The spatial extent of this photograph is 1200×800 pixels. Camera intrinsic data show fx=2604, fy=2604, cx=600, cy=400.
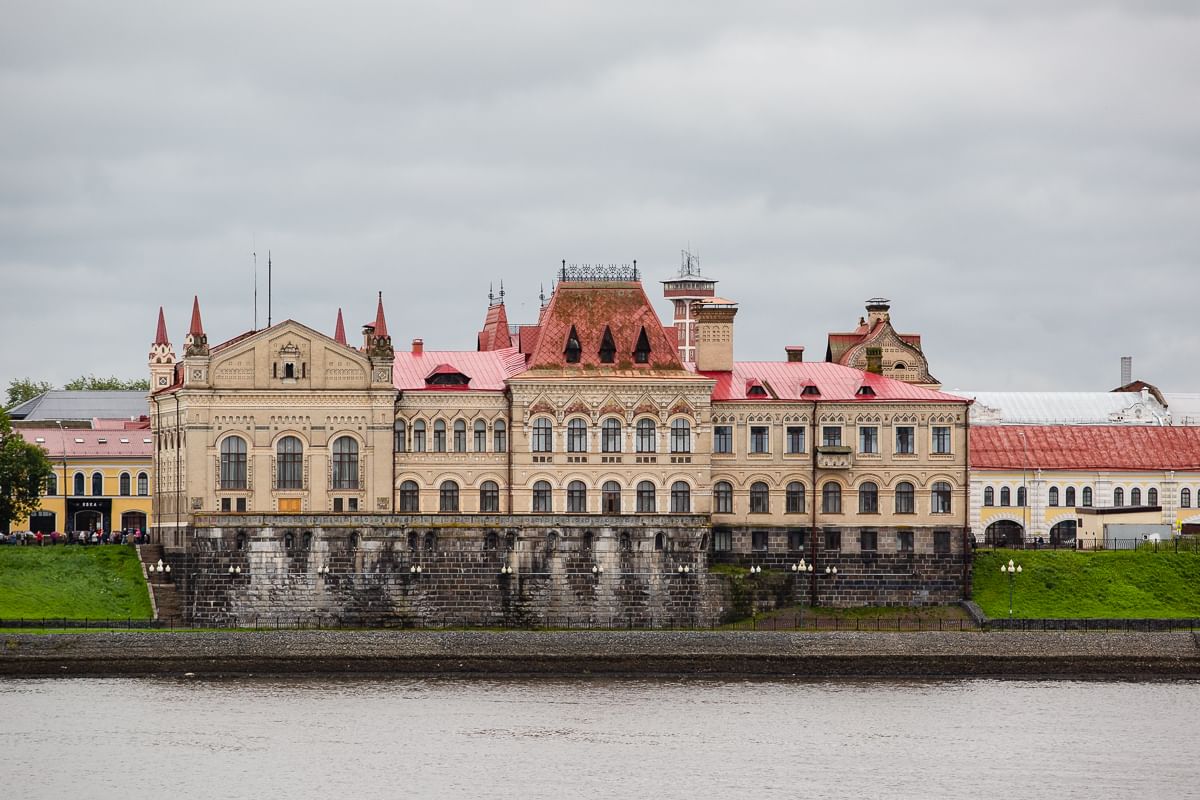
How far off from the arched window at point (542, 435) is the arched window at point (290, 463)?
Result: 1073 cm

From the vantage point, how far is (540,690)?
10500 centimetres

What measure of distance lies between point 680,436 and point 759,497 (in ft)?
16.2

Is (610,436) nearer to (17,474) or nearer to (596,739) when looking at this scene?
(596,739)

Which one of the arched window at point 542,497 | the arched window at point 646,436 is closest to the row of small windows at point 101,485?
the arched window at point 542,497

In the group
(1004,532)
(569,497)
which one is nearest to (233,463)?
(569,497)

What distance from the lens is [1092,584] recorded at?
121 m

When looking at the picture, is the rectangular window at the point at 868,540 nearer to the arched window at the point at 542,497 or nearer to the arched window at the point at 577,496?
the arched window at the point at 577,496

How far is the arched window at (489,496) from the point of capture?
120 metres

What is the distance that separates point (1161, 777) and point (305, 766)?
28665mm

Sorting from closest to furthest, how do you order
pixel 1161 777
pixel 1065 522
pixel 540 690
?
1. pixel 1161 777
2. pixel 540 690
3. pixel 1065 522

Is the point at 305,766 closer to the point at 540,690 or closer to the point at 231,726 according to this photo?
the point at 231,726

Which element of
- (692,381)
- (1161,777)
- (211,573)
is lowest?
(1161,777)

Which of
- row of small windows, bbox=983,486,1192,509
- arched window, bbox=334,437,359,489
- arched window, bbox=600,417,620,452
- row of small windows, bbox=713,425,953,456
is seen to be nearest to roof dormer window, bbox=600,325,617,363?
arched window, bbox=600,417,620,452

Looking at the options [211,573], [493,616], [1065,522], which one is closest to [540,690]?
[493,616]
